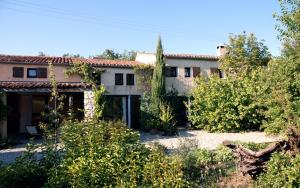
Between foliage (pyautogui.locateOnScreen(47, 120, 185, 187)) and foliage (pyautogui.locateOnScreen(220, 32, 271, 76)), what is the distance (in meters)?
22.8

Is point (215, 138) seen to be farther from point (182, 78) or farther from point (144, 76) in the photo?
point (182, 78)

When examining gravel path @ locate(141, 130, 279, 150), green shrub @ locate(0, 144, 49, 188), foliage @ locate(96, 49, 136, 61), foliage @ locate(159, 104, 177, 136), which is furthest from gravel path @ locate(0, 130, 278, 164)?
foliage @ locate(96, 49, 136, 61)

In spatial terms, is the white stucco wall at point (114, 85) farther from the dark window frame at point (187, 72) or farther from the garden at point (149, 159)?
the garden at point (149, 159)

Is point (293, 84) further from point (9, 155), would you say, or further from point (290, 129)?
point (9, 155)

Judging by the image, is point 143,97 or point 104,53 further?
point 104,53

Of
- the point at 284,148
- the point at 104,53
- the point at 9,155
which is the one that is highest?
the point at 104,53

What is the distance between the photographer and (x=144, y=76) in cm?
2936

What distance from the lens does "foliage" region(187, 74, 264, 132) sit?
2548cm

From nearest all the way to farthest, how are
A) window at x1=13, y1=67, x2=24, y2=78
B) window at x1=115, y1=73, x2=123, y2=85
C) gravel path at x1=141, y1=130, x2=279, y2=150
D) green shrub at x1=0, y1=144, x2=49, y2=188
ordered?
1. green shrub at x1=0, y1=144, x2=49, y2=188
2. gravel path at x1=141, y1=130, x2=279, y2=150
3. window at x1=13, y1=67, x2=24, y2=78
4. window at x1=115, y1=73, x2=123, y2=85

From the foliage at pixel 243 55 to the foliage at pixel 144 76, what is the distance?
6262mm

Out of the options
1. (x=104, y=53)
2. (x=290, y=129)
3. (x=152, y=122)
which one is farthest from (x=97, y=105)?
(x=104, y=53)

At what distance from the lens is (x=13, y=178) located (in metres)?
8.93

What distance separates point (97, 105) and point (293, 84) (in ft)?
39.0

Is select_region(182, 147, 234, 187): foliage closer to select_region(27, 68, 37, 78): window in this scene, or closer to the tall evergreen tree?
the tall evergreen tree
